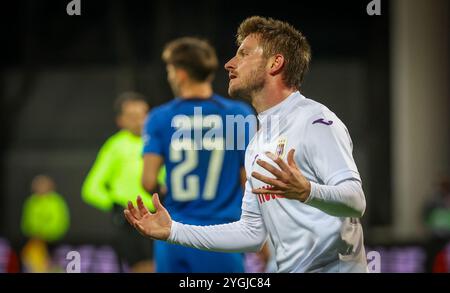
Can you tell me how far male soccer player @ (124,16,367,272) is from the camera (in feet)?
10.6

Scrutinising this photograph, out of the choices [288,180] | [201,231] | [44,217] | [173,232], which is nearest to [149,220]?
[173,232]

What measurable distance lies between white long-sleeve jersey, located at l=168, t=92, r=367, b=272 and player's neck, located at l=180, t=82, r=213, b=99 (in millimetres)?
1677

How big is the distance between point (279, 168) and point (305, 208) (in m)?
0.25

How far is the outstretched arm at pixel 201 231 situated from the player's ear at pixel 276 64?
1.73ft

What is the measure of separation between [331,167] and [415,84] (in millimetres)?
10234

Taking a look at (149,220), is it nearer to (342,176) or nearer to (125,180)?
(342,176)

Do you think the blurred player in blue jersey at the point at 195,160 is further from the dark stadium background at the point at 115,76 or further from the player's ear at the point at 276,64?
the dark stadium background at the point at 115,76

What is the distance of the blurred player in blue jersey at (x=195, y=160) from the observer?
16.5 ft

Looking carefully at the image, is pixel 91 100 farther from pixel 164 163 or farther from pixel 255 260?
pixel 164 163

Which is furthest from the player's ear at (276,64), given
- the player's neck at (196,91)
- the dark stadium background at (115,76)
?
the dark stadium background at (115,76)

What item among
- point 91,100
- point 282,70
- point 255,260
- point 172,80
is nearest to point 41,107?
point 91,100

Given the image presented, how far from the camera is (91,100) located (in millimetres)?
16547
